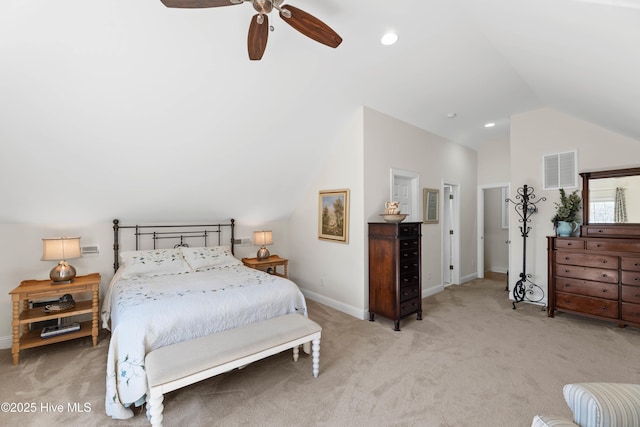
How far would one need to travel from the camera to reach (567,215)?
3988mm

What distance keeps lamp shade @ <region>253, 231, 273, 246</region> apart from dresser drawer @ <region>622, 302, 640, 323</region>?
4869 millimetres

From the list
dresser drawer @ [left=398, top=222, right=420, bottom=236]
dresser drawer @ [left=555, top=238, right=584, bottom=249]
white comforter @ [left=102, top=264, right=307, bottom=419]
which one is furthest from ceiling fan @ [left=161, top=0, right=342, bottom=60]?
dresser drawer @ [left=555, top=238, right=584, bottom=249]

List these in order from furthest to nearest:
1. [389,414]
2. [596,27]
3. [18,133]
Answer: [18,133] → [389,414] → [596,27]

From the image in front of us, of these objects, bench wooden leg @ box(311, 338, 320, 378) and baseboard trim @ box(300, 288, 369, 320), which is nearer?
bench wooden leg @ box(311, 338, 320, 378)

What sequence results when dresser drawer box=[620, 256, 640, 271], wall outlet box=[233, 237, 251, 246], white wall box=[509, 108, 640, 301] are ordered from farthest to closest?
wall outlet box=[233, 237, 251, 246]
white wall box=[509, 108, 640, 301]
dresser drawer box=[620, 256, 640, 271]

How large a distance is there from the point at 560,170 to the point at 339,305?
400cm

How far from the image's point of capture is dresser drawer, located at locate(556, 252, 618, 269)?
11.3 feet

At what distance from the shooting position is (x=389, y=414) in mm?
2070

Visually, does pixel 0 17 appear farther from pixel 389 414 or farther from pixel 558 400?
pixel 558 400

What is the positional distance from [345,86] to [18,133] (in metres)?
3.36

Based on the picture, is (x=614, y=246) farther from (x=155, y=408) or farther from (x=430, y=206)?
(x=155, y=408)

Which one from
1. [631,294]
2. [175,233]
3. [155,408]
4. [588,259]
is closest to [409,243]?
[588,259]

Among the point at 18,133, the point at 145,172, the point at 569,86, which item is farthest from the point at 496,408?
the point at 18,133

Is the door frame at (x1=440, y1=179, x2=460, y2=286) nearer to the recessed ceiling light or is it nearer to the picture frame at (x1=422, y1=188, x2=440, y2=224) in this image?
the picture frame at (x1=422, y1=188, x2=440, y2=224)
